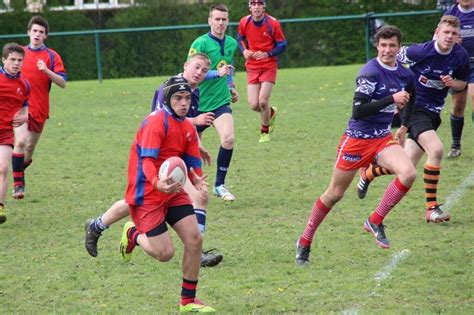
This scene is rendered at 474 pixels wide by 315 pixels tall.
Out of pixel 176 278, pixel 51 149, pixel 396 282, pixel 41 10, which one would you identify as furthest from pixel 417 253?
pixel 41 10

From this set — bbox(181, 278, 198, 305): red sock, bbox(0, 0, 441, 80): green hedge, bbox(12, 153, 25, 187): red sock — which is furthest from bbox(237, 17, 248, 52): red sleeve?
bbox(0, 0, 441, 80): green hedge

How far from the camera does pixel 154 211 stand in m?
6.74

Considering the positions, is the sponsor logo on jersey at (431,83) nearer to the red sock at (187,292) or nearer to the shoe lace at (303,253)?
the shoe lace at (303,253)

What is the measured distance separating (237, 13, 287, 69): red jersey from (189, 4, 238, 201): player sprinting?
360 cm

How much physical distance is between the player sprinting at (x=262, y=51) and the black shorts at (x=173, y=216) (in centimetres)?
760

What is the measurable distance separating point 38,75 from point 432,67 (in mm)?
4778

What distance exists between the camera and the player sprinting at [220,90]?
10.6m

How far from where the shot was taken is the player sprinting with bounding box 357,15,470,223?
30.3 feet

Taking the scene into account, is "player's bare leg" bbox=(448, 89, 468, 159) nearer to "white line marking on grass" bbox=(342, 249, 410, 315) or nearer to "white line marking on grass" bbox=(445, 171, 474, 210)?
"white line marking on grass" bbox=(445, 171, 474, 210)

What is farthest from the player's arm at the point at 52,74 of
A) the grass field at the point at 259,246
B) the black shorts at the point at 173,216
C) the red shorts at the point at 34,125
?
the black shorts at the point at 173,216

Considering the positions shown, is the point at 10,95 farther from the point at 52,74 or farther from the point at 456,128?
the point at 456,128

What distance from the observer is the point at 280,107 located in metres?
18.7

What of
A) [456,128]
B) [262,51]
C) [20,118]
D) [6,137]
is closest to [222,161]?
[20,118]

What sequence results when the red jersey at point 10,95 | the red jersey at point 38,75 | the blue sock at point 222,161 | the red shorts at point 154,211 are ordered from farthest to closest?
the red jersey at point 38,75 < the blue sock at point 222,161 < the red jersey at point 10,95 < the red shorts at point 154,211
